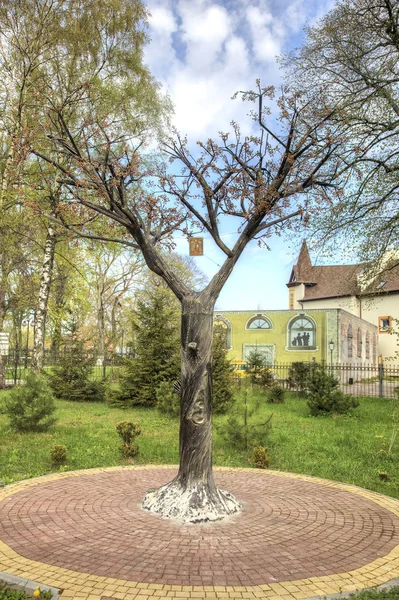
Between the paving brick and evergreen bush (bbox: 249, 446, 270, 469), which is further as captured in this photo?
evergreen bush (bbox: 249, 446, 270, 469)

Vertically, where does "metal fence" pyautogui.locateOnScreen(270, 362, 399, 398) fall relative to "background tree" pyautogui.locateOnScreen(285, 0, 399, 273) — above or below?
below

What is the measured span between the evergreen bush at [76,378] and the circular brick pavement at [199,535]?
1148 cm

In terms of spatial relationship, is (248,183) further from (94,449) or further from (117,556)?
(94,449)

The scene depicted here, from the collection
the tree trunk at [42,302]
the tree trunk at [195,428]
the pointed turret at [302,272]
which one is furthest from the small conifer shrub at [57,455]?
the pointed turret at [302,272]

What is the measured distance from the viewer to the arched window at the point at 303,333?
32094mm

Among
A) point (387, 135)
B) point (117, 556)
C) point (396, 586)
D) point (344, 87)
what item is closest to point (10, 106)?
point (344, 87)

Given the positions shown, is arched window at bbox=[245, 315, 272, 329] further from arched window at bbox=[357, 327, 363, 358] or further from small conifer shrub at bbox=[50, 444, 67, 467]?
small conifer shrub at bbox=[50, 444, 67, 467]

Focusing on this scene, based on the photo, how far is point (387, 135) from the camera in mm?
16688

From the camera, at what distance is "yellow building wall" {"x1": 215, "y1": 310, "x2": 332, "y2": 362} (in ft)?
105

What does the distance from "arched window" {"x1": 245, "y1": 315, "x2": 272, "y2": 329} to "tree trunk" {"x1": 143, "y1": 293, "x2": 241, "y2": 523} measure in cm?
2674

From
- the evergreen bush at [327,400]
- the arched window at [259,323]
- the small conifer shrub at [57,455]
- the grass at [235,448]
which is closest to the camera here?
the small conifer shrub at [57,455]

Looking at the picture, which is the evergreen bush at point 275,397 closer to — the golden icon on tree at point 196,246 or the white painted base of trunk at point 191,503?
the white painted base of trunk at point 191,503

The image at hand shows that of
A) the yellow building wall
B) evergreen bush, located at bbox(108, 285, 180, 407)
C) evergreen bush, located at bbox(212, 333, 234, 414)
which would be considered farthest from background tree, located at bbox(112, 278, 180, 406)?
the yellow building wall

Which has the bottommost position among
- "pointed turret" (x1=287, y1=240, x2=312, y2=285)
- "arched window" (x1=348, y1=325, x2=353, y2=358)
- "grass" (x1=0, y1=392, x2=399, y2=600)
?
"grass" (x1=0, y1=392, x2=399, y2=600)
